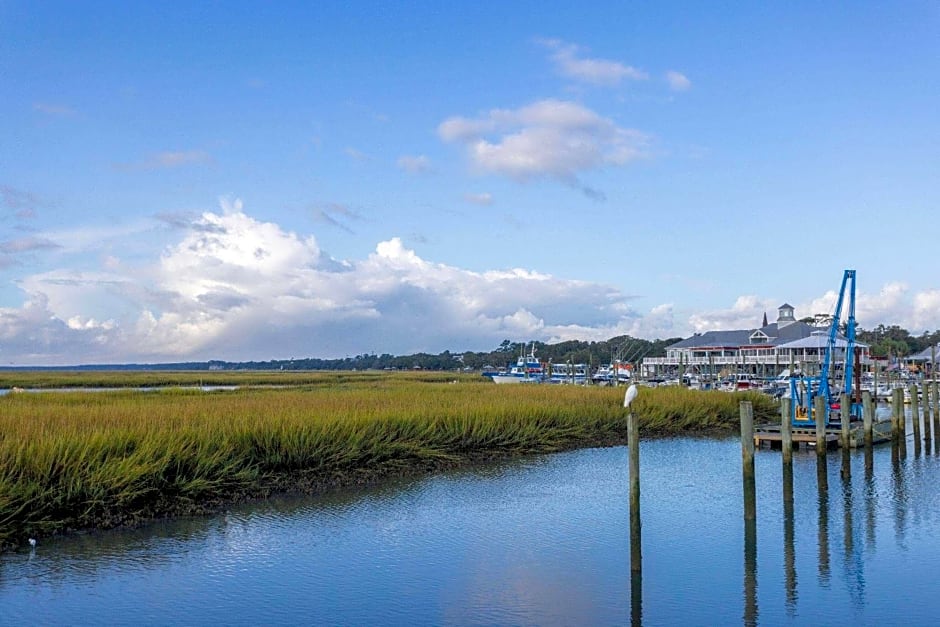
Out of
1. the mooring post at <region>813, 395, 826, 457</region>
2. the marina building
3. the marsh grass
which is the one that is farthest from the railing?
the mooring post at <region>813, 395, 826, 457</region>

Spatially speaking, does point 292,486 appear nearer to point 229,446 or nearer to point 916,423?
point 229,446

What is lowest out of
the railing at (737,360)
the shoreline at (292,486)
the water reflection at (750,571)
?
the water reflection at (750,571)

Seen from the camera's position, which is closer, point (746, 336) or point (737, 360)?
point (737, 360)

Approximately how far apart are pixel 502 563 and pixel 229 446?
703 centimetres

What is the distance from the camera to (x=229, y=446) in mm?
17797

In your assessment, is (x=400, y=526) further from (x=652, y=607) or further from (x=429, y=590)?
(x=652, y=607)

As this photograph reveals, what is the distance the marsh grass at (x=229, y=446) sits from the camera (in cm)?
1431

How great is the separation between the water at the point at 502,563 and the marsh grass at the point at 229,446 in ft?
2.41

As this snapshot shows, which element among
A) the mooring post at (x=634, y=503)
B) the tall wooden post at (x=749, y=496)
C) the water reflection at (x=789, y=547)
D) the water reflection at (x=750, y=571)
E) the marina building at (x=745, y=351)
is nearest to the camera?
the water reflection at (x=750, y=571)

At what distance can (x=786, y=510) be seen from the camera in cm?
1647

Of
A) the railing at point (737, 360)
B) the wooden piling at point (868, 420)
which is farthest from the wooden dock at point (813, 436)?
the railing at point (737, 360)

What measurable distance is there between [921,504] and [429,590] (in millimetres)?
10865

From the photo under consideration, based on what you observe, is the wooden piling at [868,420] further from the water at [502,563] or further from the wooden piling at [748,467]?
the wooden piling at [748,467]

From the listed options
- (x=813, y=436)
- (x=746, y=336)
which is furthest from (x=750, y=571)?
(x=746, y=336)
